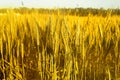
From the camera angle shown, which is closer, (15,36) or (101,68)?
(101,68)

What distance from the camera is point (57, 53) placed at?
5.22 ft

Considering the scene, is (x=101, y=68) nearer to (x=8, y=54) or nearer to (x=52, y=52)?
(x=52, y=52)

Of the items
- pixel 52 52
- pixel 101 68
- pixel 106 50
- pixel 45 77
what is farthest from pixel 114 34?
pixel 45 77

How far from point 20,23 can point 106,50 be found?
1.86ft

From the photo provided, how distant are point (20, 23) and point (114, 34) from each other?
57 centimetres

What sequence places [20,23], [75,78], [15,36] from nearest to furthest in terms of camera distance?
[75,78] < [15,36] < [20,23]

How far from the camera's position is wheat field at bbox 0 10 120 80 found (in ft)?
4.93

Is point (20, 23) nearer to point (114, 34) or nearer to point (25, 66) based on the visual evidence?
point (25, 66)

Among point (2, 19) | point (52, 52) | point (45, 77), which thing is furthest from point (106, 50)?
point (2, 19)

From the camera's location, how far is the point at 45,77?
4.83ft

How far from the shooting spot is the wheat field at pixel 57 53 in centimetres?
150

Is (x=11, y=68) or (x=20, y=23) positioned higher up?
(x=20, y=23)

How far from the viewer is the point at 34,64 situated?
164cm

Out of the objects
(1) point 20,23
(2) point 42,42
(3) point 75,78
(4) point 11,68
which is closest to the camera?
(3) point 75,78
